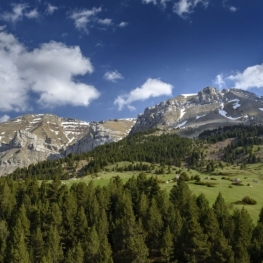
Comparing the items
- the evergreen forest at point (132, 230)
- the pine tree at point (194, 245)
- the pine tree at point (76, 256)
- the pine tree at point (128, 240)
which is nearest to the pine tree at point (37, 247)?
the evergreen forest at point (132, 230)

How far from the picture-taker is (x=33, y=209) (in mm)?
77312

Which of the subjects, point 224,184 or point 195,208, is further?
point 224,184

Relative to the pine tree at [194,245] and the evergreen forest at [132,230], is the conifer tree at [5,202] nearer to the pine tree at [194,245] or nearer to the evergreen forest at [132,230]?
the evergreen forest at [132,230]

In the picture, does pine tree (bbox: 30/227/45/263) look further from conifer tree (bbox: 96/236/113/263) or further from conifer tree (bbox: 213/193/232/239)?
conifer tree (bbox: 213/193/232/239)

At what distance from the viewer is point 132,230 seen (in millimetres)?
61188

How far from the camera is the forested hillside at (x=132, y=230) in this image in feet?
174

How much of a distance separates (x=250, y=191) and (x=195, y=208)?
30926 mm

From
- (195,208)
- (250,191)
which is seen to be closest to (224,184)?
(250,191)

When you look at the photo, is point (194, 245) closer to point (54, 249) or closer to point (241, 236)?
point (241, 236)

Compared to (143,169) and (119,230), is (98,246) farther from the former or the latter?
(143,169)

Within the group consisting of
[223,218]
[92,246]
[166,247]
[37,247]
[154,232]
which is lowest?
[37,247]

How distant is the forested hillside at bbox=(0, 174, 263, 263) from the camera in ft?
174

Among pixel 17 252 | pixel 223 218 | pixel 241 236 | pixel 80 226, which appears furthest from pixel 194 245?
pixel 17 252

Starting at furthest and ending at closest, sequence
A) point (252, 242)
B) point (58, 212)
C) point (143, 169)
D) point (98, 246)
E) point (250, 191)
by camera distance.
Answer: point (143, 169) → point (250, 191) → point (58, 212) → point (98, 246) → point (252, 242)
